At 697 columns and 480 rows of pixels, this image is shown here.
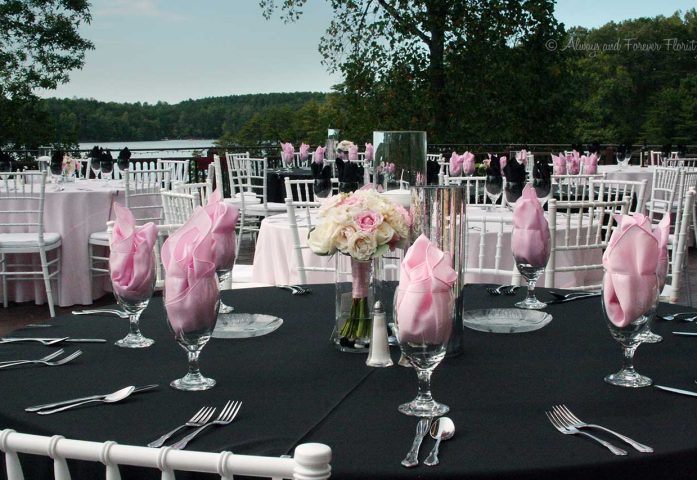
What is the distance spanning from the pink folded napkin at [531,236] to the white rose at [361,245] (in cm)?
56

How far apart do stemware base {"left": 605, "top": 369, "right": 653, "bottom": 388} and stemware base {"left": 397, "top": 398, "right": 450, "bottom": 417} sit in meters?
0.34

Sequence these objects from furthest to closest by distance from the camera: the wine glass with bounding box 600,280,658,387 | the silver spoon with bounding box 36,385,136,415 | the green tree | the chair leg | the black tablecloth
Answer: the green tree
the black tablecloth
the chair leg
the wine glass with bounding box 600,280,658,387
the silver spoon with bounding box 36,385,136,415

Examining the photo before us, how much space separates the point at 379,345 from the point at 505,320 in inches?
18.6

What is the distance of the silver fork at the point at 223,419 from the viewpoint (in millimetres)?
1141

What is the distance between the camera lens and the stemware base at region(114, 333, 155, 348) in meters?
1.70

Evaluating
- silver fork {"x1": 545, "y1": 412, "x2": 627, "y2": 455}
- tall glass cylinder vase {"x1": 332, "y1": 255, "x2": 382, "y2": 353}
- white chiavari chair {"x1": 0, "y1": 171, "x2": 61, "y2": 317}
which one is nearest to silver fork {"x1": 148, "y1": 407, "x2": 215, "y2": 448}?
tall glass cylinder vase {"x1": 332, "y1": 255, "x2": 382, "y2": 353}

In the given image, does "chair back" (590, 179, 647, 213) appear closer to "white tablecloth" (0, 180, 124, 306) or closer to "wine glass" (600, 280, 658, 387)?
"wine glass" (600, 280, 658, 387)

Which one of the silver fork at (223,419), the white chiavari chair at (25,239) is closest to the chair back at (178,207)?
the white chiavari chair at (25,239)

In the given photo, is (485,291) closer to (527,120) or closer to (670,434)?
(670,434)

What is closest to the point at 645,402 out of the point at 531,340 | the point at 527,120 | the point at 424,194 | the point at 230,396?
the point at 531,340

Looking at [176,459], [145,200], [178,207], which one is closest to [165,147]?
[145,200]

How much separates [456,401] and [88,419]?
0.59m

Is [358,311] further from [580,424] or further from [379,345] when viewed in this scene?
[580,424]

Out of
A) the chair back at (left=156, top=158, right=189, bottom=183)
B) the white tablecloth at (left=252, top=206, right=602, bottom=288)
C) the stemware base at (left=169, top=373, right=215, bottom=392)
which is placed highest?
the stemware base at (left=169, top=373, right=215, bottom=392)
